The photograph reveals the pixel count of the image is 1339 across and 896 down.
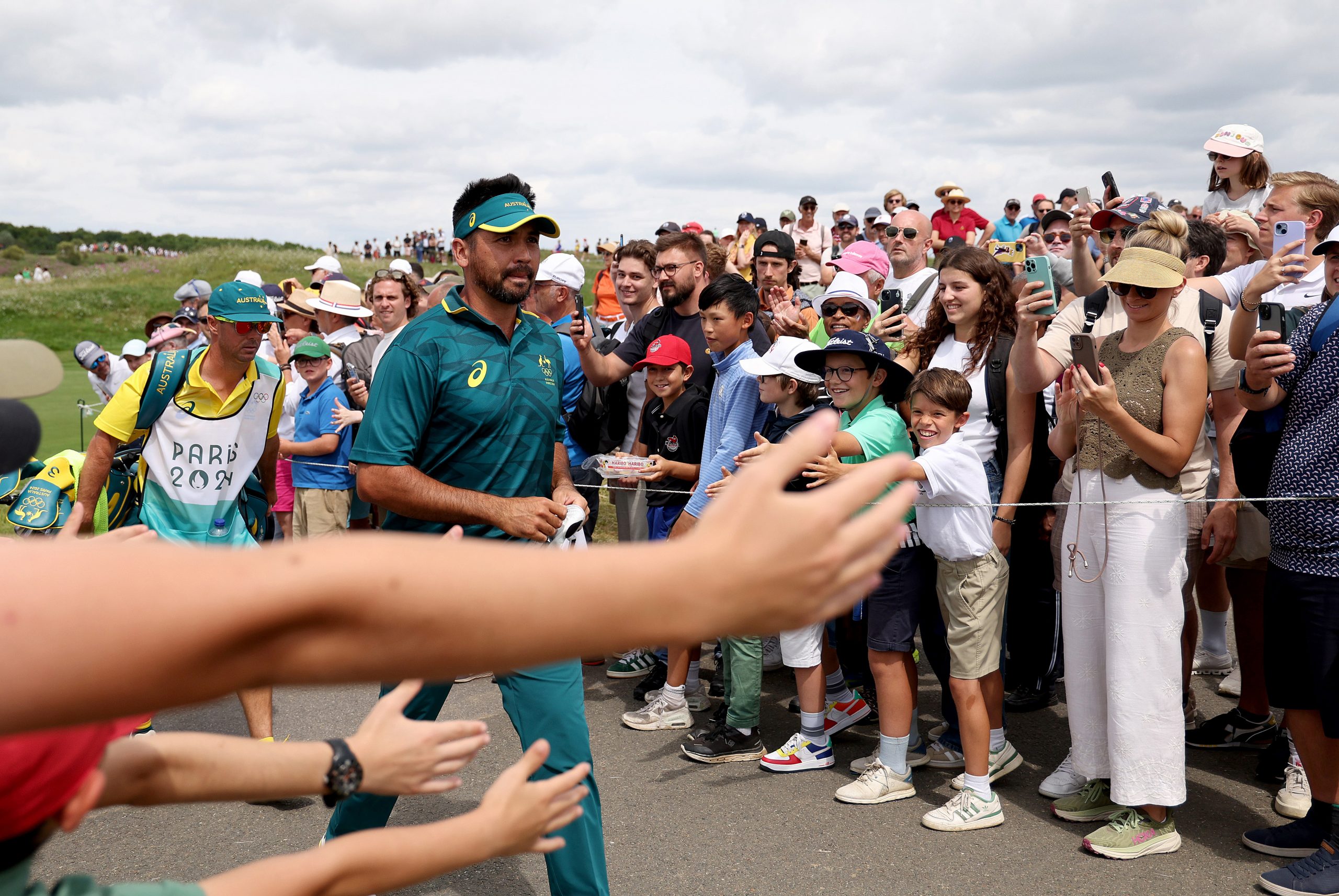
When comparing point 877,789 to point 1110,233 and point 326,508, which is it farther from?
point 326,508

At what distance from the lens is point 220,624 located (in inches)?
32.4

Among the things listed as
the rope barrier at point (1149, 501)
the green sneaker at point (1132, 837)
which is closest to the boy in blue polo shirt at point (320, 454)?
the rope barrier at point (1149, 501)

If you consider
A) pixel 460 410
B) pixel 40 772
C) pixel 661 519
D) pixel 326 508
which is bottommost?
pixel 326 508

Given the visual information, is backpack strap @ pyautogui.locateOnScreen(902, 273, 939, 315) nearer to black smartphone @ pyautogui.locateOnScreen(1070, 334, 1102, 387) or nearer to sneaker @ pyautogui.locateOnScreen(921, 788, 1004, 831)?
black smartphone @ pyautogui.locateOnScreen(1070, 334, 1102, 387)

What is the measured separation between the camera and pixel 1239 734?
509cm

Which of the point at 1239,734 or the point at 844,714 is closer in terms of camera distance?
the point at 1239,734

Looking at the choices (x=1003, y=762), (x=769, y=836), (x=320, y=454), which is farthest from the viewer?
(x=320, y=454)

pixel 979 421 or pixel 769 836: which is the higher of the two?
pixel 979 421

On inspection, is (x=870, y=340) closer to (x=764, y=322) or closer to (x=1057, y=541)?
(x=1057, y=541)

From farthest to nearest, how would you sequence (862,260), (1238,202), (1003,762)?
(862,260) < (1238,202) < (1003,762)

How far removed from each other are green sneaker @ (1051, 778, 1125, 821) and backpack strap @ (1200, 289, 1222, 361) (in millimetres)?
1897

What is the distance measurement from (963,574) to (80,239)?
345ft

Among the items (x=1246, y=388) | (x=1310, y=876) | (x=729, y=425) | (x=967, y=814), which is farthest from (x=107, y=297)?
(x=1310, y=876)

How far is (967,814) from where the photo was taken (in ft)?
14.3
